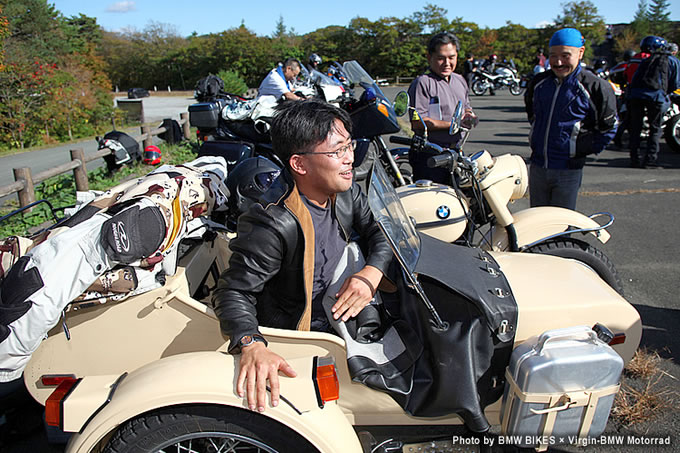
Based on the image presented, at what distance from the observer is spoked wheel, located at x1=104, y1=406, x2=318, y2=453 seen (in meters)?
1.56

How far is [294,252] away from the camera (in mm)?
1712

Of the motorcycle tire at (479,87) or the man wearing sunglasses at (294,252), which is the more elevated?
the motorcycle tire at (479,87)

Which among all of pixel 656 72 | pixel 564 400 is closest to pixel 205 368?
pixel 564 400

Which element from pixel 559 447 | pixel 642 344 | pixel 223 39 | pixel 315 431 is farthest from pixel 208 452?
pixel 223 39

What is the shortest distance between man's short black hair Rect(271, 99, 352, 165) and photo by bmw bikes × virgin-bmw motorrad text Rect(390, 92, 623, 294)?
121 centimetres

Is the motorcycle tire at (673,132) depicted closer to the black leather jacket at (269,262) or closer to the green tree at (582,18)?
the black leather jacket at (269,262)

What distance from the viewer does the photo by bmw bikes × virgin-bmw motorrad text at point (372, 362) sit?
154 cm

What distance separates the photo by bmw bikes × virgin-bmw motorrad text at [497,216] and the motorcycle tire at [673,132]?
715 cm

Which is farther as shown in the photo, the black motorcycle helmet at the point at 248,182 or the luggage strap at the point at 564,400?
the black motorcycle helmet at the point at 248,182

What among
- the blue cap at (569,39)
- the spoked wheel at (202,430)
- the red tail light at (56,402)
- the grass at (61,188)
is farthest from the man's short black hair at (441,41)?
the grass at (61,188)

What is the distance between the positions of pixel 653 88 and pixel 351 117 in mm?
6160

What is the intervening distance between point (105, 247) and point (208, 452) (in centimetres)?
83

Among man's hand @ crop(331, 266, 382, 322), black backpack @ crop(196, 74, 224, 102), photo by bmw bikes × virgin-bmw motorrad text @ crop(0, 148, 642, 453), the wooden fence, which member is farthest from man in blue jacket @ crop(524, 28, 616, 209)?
black backpack @ crop(196, 74, 224, 102)

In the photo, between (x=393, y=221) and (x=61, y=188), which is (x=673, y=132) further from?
(x=61, y=188)
